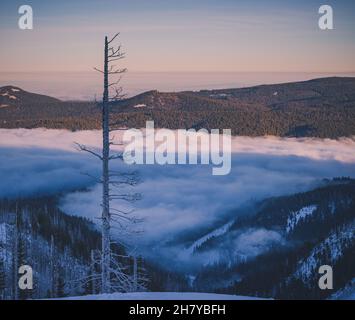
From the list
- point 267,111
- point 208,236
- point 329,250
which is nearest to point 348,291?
point 329,250

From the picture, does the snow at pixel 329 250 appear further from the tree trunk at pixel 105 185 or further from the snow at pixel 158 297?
the snow at pixel 158 297

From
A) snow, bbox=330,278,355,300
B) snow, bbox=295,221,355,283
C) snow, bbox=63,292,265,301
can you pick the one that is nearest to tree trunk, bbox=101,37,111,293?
snow, bbox=63,292,265,301

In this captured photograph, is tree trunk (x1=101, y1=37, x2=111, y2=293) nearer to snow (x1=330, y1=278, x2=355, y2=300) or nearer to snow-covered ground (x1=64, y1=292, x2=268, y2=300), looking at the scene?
snow-covered ground (x1=64, y1=292, x2=268, y2=300)

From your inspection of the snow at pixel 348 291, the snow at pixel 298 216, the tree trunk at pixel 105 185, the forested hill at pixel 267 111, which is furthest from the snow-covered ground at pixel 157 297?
the snow at pixel 298 216

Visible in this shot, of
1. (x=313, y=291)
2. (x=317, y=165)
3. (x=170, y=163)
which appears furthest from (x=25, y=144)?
(x=317, y=165)

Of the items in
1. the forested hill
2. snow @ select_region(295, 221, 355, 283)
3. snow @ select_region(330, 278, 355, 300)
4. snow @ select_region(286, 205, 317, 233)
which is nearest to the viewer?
snow @ select_region(330, 278, 355, 300)

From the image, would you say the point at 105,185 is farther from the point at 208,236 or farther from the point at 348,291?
the point at 208,236

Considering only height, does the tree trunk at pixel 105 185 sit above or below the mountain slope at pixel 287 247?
above
